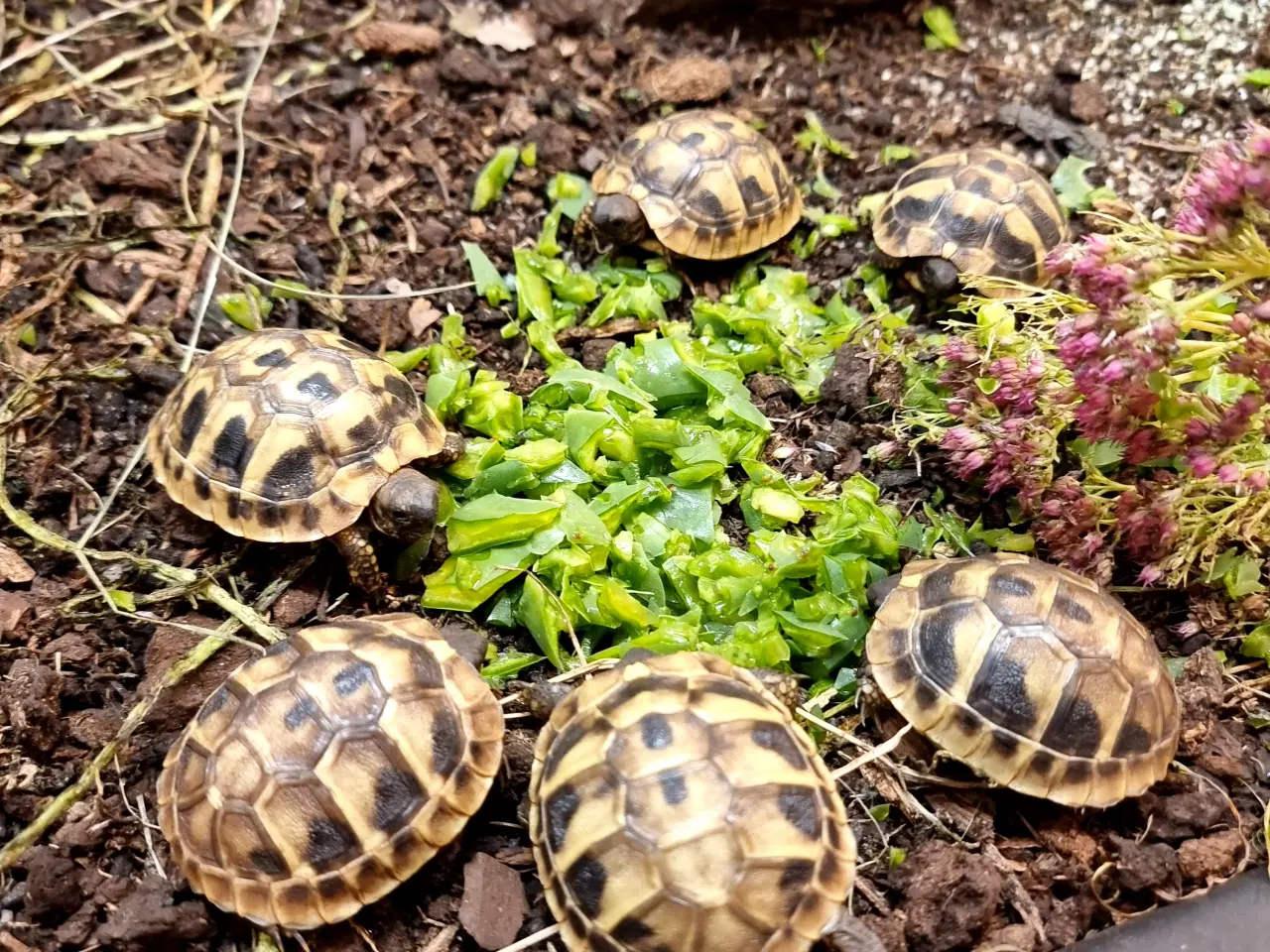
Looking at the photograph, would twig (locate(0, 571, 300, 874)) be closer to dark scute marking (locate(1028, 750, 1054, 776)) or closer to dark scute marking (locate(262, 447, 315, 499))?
dark scute marking (locate(262, 447, 315, 499))

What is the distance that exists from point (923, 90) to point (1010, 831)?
3132 millimetres

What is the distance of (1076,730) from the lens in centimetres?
231

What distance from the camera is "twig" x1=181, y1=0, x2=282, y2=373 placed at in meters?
3.15

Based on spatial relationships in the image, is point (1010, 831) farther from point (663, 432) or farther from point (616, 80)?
point (616, 80)

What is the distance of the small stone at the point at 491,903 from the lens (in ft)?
7.10

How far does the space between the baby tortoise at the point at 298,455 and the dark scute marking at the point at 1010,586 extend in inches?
61.0

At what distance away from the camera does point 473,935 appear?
2.16 metres

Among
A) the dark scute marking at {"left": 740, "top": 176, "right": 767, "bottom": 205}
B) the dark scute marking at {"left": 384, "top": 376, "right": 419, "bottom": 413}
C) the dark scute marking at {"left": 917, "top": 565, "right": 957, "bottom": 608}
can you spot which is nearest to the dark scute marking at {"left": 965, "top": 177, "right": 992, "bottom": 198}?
the dark scute marking at {"left": 740, "top": 176, "right": 767, "bottom": 205}

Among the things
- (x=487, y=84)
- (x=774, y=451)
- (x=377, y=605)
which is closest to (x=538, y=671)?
(x=377, y=605)

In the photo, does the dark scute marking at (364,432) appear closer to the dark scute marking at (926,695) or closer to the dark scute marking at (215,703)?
the dark scute marking at (215,703)

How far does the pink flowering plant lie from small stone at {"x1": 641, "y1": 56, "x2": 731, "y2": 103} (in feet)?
5.53

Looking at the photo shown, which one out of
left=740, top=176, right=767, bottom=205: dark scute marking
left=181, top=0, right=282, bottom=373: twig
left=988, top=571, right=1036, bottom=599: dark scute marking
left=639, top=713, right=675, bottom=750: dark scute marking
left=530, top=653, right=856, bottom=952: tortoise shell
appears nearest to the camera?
left=530, top=653, right=856, bottom=952: tortoise shell

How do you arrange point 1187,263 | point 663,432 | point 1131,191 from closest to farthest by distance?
point 1187,263
point 663,432
point 1131,191

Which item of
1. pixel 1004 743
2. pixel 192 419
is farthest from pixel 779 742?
pixel 192 419
